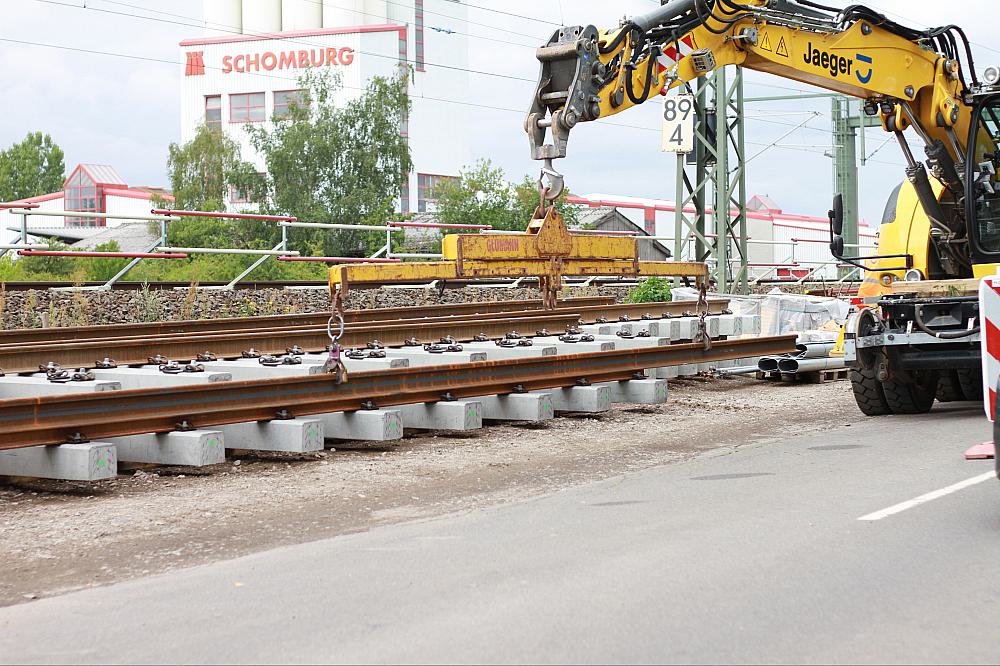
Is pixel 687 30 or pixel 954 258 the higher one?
pixel 687 30

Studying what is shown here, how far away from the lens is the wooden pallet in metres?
17.8

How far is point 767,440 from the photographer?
38.4ft

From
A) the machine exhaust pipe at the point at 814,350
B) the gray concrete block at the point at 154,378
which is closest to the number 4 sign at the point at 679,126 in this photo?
the machine exhaust pipe at the point at 814,350

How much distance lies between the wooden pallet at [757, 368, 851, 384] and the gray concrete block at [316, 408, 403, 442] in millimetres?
8339

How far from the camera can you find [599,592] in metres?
5.86

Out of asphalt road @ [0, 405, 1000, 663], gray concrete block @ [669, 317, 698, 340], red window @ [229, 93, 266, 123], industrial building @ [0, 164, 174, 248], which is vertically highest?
red window @ [229, 93, 266, 123]

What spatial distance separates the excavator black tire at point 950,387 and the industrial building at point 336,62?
60.7m

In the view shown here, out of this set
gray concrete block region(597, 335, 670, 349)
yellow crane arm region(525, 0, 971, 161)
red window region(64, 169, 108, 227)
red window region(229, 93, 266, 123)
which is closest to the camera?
yellow crane arm region(525, 0, 971, 161)

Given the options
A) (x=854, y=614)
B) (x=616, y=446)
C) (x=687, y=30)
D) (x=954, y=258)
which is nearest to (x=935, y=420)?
(x=954, y=258)

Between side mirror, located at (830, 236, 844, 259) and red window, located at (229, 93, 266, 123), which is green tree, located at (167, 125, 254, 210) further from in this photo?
side mirror, located at (830, 236, 844, 259)

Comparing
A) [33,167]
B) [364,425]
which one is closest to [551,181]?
[364,425]

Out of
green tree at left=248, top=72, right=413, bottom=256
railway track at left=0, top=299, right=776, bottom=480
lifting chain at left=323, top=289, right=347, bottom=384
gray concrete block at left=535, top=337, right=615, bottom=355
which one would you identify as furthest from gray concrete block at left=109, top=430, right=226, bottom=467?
green tree at left=248, top=72, right=413, bottom=256

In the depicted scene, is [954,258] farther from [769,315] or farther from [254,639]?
[254,639]

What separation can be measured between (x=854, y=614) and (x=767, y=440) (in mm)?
6327
